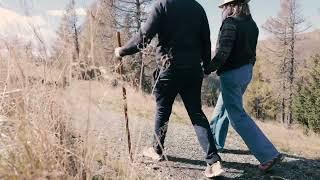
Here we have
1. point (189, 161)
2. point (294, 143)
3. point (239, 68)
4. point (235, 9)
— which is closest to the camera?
point (235, 9)

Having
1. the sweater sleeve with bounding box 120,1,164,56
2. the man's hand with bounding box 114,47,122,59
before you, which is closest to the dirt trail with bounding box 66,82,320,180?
the man's hand with bounding box 114,47,122,59

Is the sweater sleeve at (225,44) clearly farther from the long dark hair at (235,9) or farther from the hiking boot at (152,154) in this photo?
the hiking boot at (152,154)

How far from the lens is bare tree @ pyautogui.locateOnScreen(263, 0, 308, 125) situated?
46.5 metres

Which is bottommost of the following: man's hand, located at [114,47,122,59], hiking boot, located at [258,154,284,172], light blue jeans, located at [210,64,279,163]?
hiking boot, located at [258,154,284,172]

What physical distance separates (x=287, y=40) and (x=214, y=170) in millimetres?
43686

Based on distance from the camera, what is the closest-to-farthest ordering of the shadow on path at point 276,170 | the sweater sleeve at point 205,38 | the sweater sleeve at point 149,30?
the sweater sleeve at point 149,30 < the sweater sleeve at point 205,38 < the shadow on path at point 276,170

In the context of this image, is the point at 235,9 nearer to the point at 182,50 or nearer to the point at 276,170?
the point at 182,50

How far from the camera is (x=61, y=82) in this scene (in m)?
3.99

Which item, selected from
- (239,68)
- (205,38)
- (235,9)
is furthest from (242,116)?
(235,9)

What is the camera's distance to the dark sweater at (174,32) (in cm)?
555

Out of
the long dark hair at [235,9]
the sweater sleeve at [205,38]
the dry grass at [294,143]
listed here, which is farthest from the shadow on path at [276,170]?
the long dark hair at [235,9]

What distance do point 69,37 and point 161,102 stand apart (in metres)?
1.93

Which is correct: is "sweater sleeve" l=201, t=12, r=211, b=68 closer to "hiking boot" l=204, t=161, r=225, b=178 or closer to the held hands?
the held hands

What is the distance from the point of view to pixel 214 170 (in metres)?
5.63
